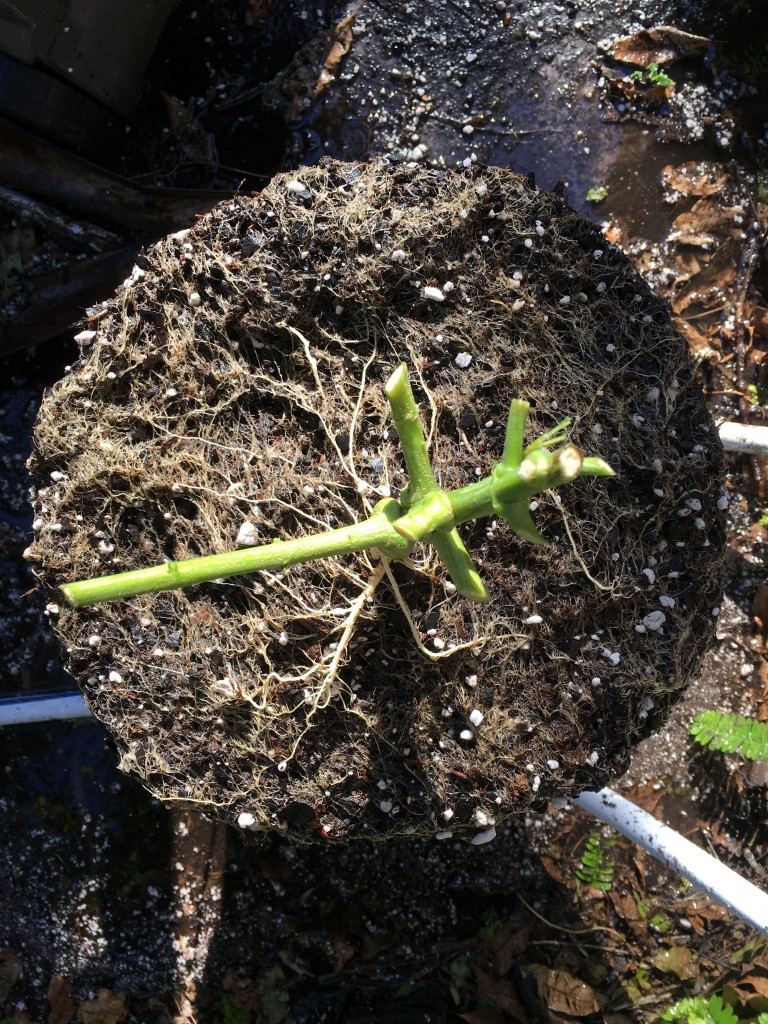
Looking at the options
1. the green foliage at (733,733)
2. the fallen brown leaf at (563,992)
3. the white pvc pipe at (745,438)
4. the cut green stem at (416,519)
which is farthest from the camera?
the fallen brown leaf at (563,992)

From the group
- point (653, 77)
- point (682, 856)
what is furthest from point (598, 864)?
point (653, 77)

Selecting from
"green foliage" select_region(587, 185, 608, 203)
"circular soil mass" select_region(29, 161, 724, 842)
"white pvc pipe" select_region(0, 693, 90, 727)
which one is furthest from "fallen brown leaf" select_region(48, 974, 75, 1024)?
"green foliage" select_region(587, 185, 608, 203)

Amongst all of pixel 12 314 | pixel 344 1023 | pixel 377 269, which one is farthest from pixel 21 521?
pixel 344 1023

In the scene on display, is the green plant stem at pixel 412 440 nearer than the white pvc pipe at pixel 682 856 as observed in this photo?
Yes

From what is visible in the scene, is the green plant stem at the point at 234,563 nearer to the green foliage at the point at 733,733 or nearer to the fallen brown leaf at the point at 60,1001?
the green foliage at the point at 733,733

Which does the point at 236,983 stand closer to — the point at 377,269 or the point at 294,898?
A: the point at 294,898

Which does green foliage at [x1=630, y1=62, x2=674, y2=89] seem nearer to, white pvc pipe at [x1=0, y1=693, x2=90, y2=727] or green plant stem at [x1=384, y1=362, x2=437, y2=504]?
green plant stem at [x1=384, y1=362, x2=437, y2=504]

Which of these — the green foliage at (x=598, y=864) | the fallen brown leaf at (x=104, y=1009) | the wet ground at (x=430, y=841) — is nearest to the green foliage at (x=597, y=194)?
the wet ground at (x=430, y=841)
